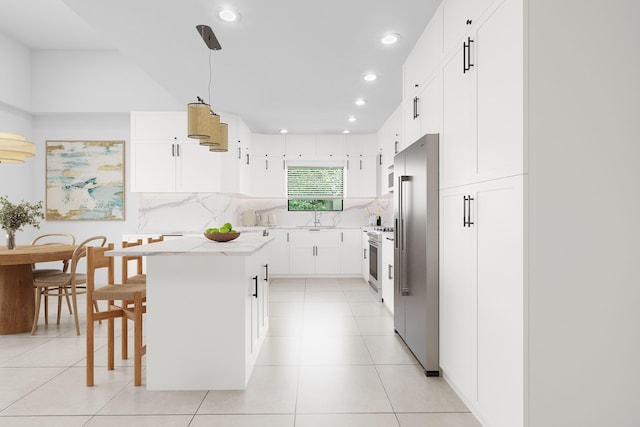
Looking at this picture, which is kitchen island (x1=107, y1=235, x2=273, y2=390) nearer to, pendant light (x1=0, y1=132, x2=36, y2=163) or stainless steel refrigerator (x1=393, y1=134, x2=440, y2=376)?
stainless steel refrigerator (x1=393, y1=134, x2=440, y2=376)

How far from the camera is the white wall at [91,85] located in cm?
560

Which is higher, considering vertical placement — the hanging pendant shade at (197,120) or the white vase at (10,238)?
the hanging pendant shade at (197,120)

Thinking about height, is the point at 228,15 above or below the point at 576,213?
above

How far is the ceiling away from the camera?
276cm

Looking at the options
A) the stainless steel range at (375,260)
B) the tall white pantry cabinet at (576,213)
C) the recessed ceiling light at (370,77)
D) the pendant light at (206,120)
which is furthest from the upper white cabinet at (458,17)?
the stainless steel range at (375,260)

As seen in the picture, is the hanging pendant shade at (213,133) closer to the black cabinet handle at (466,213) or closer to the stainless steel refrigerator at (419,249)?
the stainless steel refrigerator at (419,249)

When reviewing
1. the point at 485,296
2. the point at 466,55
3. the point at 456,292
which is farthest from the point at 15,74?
the point at 485,296

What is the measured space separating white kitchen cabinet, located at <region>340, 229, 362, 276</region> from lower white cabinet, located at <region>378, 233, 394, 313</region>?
1656 millimetres

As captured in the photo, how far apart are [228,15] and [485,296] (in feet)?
8.61

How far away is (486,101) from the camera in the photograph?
6.41 ft

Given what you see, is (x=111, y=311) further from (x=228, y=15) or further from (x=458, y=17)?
(x=458, y=17)

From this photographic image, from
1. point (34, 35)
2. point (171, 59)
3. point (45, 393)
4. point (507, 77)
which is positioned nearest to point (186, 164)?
point (171, 59)

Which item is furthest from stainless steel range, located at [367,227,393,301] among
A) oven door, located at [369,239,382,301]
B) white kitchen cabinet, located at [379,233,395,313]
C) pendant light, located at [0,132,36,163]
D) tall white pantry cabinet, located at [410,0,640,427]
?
pendant light, located at [0,132,36,163]

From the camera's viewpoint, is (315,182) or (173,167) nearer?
(173,167)
